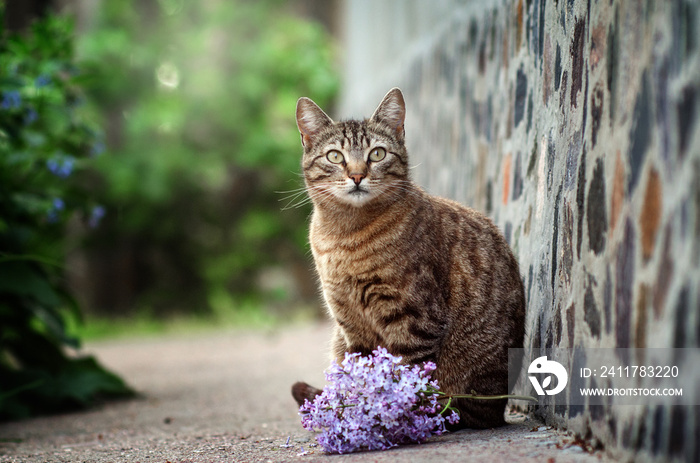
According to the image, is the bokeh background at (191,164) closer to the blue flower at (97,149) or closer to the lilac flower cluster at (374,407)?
the blue flower at (97,149)

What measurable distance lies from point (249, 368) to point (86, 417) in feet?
6.88

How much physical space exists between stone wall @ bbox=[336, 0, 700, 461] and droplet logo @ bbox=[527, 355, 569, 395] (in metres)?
0.06

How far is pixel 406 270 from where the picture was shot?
2660 millimetres

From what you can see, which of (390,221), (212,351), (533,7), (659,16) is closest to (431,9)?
(533,7)

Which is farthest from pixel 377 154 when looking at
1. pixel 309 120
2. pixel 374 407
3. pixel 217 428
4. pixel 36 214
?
pixel 36 214

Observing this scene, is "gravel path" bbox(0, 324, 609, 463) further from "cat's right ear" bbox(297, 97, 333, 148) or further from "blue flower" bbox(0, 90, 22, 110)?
"blue flower" bbox(0, 90, 22, 110)

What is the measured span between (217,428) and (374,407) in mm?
1337

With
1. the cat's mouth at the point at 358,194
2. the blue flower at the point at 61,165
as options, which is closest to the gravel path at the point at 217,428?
the cat's mouth at the point at 358,194

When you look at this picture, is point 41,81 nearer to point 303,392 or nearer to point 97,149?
point 97,149

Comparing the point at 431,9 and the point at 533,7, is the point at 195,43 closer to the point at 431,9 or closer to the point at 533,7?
the point at 431,9

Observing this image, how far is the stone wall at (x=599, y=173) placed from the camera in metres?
1.66

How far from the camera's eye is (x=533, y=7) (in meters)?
3.00

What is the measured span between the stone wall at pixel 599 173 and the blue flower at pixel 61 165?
248 centimetres

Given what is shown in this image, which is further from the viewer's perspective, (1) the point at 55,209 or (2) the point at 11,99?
(1) the point at 55,209
